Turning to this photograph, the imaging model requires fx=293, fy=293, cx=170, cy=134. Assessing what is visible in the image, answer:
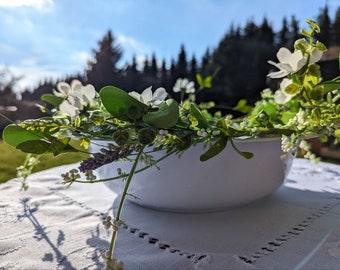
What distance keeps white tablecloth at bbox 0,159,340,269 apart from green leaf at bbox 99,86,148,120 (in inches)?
3.8

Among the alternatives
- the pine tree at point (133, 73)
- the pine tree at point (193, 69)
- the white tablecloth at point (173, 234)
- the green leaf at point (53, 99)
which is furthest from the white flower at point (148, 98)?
the pine tree at point (193, 69)

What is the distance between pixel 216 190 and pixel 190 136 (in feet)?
0.25

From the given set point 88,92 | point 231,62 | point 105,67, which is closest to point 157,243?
point 88,92

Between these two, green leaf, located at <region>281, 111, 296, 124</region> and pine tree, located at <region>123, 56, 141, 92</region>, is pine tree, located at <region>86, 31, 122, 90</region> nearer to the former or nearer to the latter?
pine tree, located at <region>123, 56, 141, 92</region>

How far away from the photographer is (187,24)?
105 centimetres

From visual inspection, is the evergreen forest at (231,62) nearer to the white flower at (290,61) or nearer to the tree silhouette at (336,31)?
the tree silhouette at (336,31)

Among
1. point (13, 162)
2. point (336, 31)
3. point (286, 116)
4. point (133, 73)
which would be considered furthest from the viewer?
point (133, 73)

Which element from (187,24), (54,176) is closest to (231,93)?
(187,24)

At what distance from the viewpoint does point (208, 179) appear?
0.25m

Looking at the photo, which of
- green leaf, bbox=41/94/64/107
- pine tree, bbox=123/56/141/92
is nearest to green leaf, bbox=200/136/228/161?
green leaf, bbox=41/94/64/107

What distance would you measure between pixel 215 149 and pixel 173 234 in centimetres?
9

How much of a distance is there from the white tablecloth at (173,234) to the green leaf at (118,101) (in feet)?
0.32

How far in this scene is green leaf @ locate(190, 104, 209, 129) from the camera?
20cm

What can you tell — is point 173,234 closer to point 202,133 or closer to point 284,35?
point 202,133
